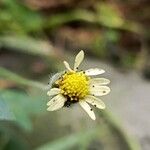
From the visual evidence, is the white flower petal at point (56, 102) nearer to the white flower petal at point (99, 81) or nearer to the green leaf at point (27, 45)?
the white flower petal at point (99, 81)

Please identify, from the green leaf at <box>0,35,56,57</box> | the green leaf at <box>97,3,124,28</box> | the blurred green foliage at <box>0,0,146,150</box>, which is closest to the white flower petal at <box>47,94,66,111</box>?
the blurred green foliage at <box>0,0,146,150</box>

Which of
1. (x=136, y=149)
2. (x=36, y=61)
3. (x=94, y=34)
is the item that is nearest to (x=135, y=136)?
(x=136, y=149)

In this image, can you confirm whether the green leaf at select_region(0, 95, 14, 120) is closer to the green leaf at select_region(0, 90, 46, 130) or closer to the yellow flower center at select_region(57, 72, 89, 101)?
the yellow flower center at select_region(57, 72, 89, 101)

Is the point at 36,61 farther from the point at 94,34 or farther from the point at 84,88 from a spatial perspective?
the point at 84,88

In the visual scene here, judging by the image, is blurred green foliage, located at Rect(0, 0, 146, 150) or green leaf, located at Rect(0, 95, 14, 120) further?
blurred green foliage, located at Rect(0, 0, 146, 150)

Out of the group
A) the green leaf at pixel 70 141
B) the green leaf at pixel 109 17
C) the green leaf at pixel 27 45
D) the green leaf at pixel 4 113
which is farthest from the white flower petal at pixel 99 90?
the green leaf at pixel 109 17

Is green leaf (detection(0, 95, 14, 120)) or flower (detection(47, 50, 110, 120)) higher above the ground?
flower (detection(47, 50, 110, 120))

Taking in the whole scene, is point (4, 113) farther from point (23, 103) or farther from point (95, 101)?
point (23, 103)

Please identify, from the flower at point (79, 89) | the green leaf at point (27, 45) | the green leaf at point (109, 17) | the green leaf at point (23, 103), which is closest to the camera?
the flower at point (79, 89)
